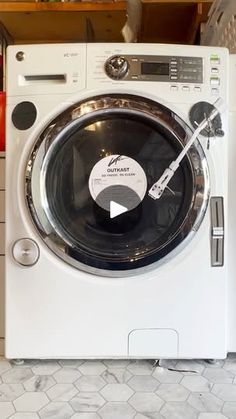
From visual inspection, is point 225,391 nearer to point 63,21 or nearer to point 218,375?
point 218,375

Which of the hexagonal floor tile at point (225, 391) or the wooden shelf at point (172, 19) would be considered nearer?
the hexagonal floor tile at point (225, 391)

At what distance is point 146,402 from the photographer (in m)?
1.05

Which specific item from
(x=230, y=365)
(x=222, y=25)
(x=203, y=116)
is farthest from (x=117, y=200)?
(x=222, y=25)

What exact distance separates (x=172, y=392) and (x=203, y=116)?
708mm

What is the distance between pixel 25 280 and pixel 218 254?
0.52 m

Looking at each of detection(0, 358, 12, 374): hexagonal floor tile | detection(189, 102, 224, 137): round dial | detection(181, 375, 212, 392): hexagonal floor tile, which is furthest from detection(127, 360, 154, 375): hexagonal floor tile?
detection(189, 102, 224, 137): round dial

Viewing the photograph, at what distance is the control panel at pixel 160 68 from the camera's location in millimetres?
1188

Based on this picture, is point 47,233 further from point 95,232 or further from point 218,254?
point 218,254

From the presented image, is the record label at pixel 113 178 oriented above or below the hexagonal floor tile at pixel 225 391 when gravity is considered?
above

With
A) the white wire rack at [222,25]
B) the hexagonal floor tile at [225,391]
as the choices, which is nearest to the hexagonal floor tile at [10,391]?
the hexagonal floor tile at [225,391]

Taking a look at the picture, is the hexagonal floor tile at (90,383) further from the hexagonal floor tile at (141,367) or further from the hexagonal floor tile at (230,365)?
the hexagonal floor tile at (230,365)

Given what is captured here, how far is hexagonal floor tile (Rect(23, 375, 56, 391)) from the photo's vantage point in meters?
1.12

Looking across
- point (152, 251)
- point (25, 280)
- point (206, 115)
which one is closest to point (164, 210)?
point (152, 251)

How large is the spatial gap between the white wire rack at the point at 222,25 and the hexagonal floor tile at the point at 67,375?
1110mm
